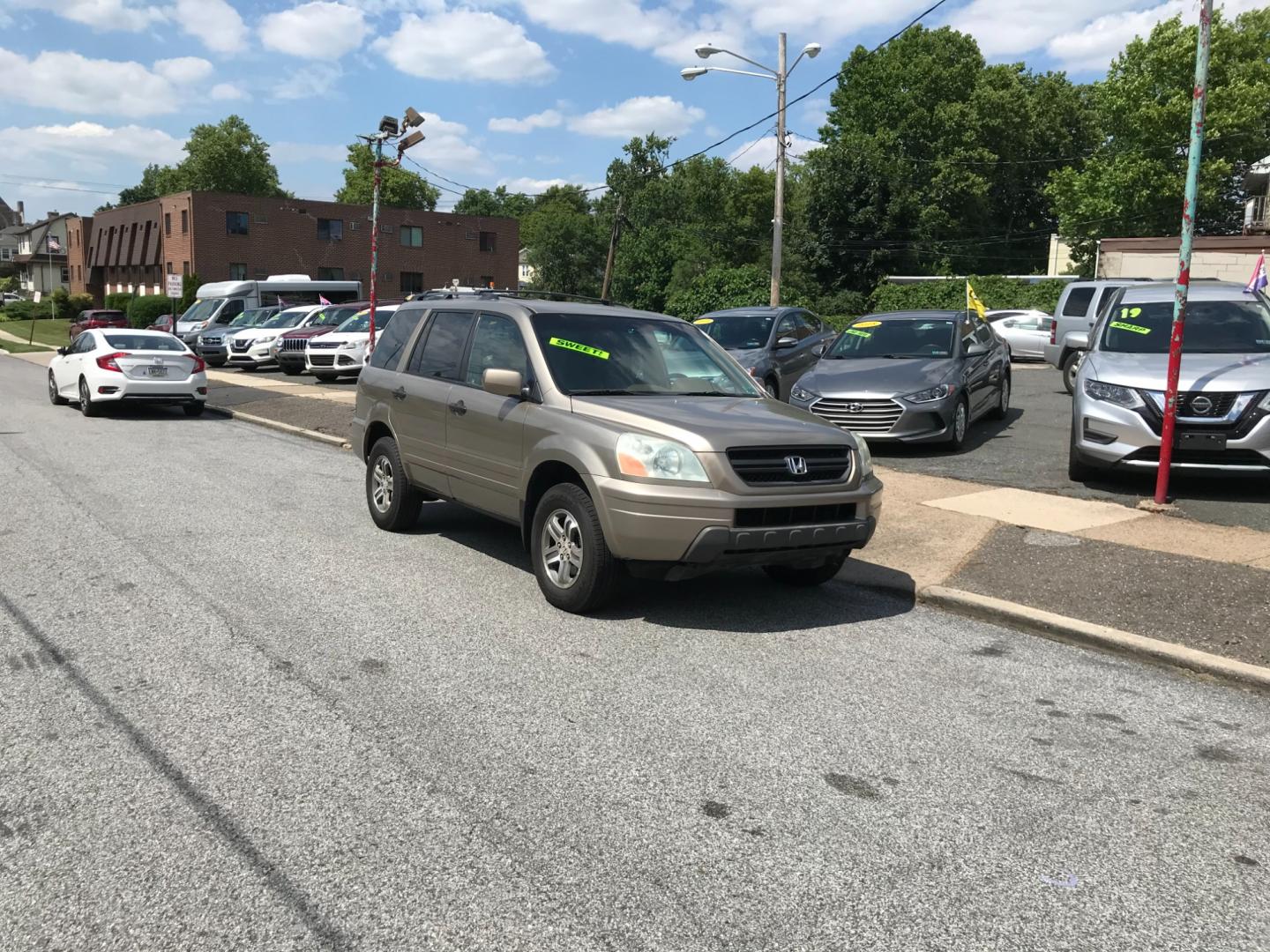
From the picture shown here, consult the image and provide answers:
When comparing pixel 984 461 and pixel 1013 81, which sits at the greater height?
pixel 1013 81

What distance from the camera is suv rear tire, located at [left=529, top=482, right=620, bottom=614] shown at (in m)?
5.93

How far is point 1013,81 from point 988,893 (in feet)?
232

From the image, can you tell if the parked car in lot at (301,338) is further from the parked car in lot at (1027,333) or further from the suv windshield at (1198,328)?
the suv windshield at (1198,328)

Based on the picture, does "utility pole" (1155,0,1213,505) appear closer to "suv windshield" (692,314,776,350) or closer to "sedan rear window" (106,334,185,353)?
"suv windshield" (692,314,776,350)

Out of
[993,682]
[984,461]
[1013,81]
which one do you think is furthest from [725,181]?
[993,682]

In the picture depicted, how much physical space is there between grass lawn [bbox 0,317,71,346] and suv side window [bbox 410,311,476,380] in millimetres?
46036

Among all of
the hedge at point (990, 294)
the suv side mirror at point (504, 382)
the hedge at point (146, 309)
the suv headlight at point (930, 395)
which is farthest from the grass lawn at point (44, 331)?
the suv side mirror at point (504, 382)

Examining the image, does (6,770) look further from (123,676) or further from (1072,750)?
(1072,750)

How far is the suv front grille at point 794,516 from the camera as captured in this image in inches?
227

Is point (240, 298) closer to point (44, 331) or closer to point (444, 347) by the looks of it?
point (444, 347)

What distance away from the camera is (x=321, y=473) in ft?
38.4

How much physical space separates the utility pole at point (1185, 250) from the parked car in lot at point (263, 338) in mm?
22423

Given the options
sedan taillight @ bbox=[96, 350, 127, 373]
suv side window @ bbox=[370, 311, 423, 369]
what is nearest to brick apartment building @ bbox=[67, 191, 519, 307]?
sedan taillight @ bbox=[96, 350, 127, 373]

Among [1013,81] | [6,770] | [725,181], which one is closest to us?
[6,770]
